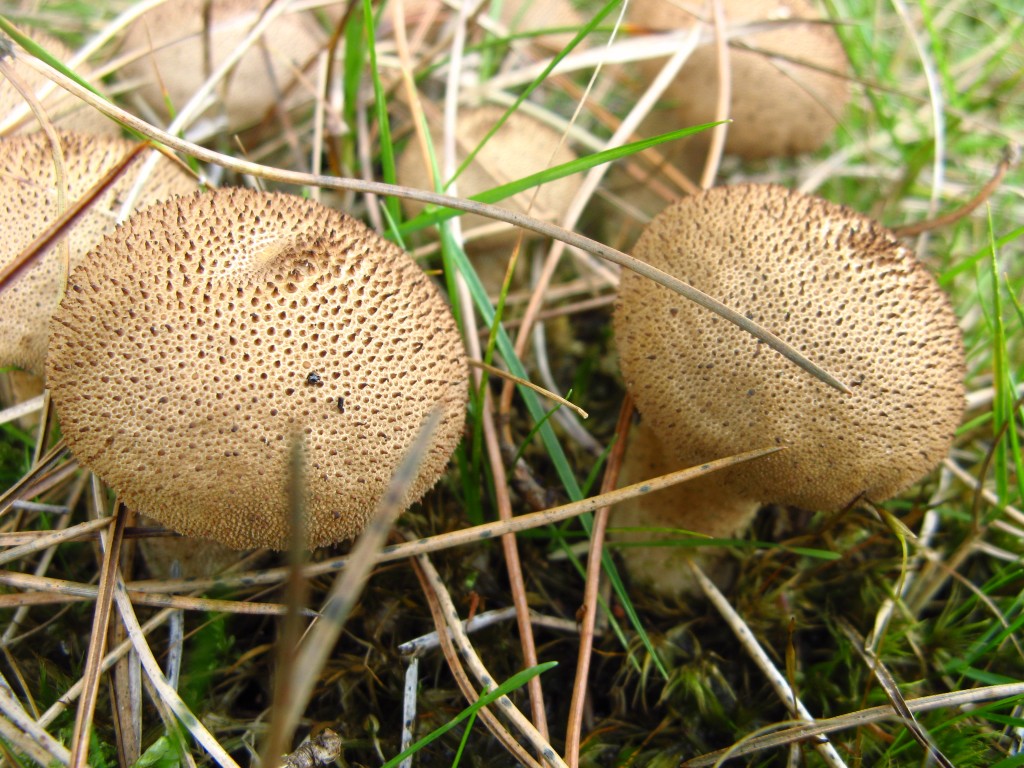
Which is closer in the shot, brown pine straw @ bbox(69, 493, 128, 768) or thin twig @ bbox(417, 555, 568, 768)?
brown pine straw @ bbox(69, 493, 128, 768)

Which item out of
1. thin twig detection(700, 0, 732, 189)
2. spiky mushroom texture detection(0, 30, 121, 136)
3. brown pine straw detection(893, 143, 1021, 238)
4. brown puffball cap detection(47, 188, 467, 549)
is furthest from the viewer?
thin twig detection(700, 0, 732, 189)

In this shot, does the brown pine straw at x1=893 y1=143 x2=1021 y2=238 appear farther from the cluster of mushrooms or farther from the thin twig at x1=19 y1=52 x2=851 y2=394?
the thin twig at x1=19 y1=52 x2=851 y2=394

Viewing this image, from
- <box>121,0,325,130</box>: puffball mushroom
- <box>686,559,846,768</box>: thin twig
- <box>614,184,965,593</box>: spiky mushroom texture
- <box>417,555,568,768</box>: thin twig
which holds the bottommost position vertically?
<box>686,559,846,768</box>: thin twig

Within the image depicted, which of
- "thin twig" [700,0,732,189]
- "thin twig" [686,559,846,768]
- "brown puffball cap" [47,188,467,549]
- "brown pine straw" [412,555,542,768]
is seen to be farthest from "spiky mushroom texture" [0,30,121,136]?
"thin twig" [686,559,846,768]

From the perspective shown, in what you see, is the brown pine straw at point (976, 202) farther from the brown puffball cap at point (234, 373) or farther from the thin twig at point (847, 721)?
the brown puffball cap at point (234, 373)

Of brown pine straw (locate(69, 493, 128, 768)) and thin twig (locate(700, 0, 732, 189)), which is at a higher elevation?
thin twig (locate(700, 0, 732, 189))

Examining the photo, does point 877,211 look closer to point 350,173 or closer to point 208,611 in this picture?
point 350,173

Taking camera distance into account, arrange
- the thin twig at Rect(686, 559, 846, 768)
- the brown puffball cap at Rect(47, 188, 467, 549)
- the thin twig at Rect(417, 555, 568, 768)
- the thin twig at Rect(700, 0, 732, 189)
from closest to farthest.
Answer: the brown puffball cap at Rect(47, 188, 467, 549)
the thin twig at Rect(417, 555, 568, 768)
the thin twig at Rect(686, 559, 846, 768)
the thin twig at Rect(700, 0, 732, 189)

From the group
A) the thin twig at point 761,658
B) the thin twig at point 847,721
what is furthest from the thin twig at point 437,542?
the thin twig at point 847,721
